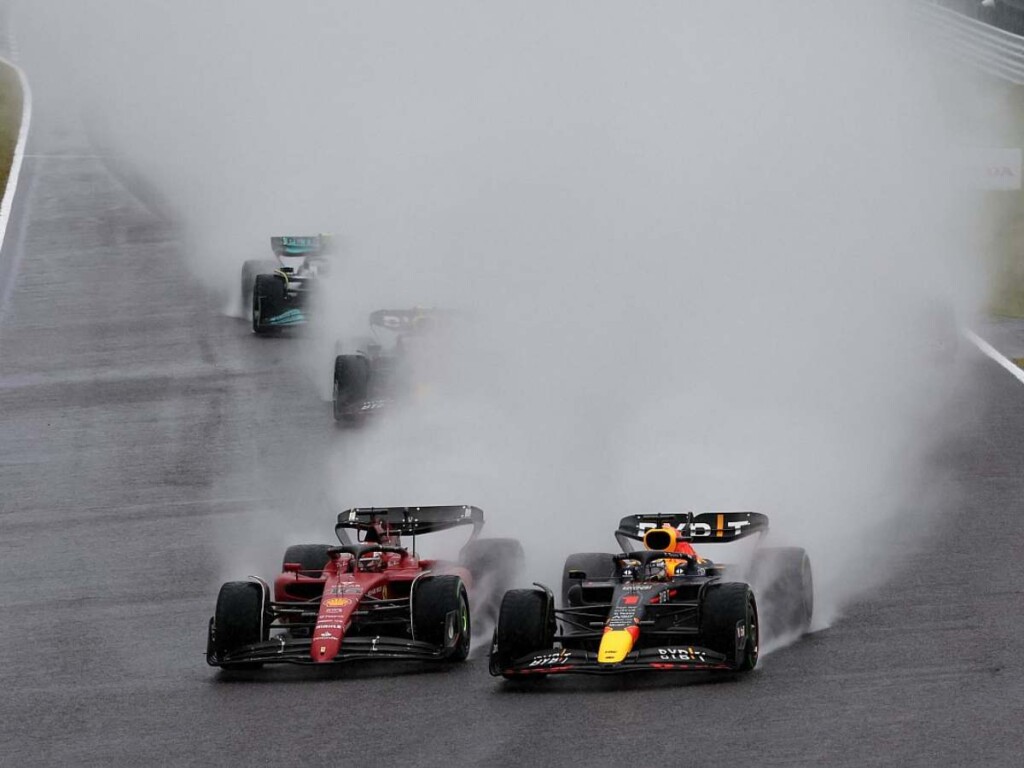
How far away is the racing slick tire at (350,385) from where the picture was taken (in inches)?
886

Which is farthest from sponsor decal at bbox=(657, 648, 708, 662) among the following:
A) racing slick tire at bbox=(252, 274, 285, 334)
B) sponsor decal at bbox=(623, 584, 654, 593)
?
racing slick tire at bbox=(252, 274, 285, 334)

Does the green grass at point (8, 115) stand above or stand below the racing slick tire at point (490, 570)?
above

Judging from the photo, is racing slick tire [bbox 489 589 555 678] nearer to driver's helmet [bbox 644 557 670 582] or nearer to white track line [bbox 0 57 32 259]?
driver's helmet [bbox 644 557 670 582]

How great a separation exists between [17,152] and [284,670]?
36525 millimetres

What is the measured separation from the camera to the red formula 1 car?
13.0m

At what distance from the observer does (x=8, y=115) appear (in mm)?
53375

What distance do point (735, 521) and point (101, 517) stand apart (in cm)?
742

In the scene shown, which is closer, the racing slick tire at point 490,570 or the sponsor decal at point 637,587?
the sponsor decal at point 637,587

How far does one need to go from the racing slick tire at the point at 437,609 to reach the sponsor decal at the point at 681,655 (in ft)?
5.15

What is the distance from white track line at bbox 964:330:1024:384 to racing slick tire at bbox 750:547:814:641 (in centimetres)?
1169

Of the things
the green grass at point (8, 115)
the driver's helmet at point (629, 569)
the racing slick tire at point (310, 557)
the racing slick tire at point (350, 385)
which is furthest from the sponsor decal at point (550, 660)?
the green grass at point (8, 115)


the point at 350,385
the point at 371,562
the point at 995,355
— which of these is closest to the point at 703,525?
the point at 371,562

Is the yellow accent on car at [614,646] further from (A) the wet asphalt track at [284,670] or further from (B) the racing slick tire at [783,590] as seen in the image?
(B) the racing slick tire at [783,590]

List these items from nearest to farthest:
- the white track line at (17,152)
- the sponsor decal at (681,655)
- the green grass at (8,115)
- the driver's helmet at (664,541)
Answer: the sponsor decal at (681,655) < the driver's helmet at (664,541) < the white track line at (17,152) < the green grass at (8,115)
